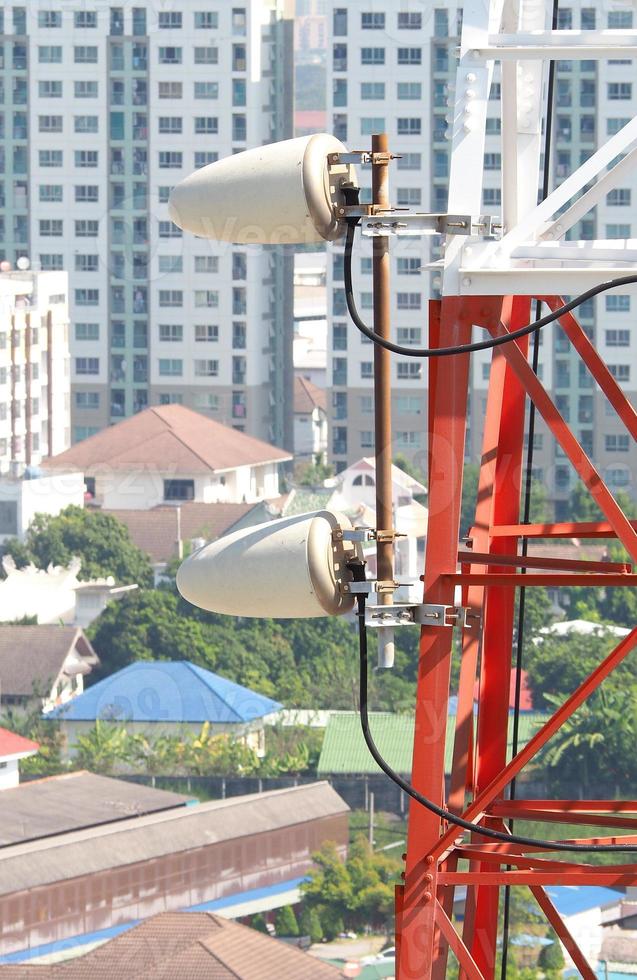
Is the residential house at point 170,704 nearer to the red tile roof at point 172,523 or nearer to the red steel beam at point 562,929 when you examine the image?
the red tile roof at point 172,523

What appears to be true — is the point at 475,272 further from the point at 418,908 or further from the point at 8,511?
the point at 8,511

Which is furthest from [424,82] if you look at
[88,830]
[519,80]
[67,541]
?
[519,80]

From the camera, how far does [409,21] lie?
146 ft

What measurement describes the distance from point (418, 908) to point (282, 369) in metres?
44.7

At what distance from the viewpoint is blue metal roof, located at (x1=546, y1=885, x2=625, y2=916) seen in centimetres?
2550

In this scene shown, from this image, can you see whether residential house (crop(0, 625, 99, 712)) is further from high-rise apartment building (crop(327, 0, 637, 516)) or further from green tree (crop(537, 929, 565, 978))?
green tree (crop(537, 929, 565, 978))

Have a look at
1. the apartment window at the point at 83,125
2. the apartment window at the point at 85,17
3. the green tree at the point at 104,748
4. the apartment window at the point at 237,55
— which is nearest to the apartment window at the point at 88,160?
the apartment window at the point at 83,125

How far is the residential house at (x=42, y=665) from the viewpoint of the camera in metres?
37.3

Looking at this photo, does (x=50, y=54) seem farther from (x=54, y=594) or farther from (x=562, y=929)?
(x=562, y=929)

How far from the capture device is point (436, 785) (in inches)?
122

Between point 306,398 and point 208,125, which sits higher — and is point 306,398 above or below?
below

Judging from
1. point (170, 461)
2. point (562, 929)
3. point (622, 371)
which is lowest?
point (170, 461)

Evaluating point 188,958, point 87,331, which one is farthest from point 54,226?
point 188,958

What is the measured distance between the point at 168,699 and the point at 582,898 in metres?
11.2
